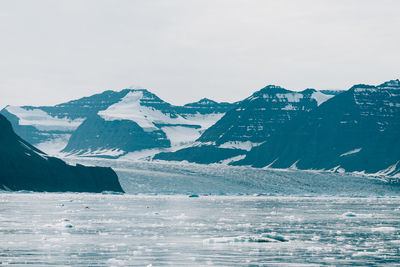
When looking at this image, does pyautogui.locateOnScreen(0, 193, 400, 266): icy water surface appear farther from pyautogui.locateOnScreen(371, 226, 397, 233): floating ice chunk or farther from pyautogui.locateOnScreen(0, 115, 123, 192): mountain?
pyautogui.locateOnScreen(0, 115, 123, 192): mountain

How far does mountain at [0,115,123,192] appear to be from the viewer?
173 metres

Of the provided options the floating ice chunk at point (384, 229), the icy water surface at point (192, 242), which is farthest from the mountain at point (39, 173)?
the floating ice chunk at point (384, 229)

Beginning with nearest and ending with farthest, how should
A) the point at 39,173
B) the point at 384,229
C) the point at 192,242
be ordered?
the point at 192,242, the point at 384,229, the point at 39,173

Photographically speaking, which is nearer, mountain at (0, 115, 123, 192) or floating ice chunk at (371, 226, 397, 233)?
floating ice chunk at (371, 226, 397, 233)

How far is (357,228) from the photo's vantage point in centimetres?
6669

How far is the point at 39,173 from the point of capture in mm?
179500

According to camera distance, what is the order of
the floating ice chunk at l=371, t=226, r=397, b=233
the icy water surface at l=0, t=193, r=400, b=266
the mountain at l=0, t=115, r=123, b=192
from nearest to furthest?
1. the icy water surface at l=0, t=193, r=400, b=266
2. the floating ice chunk at l=371, t=226, r=397, b=233
3. the mountain at l=0, t=115, r=123, b=192

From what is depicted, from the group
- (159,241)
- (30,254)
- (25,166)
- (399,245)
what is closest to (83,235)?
(159,241)

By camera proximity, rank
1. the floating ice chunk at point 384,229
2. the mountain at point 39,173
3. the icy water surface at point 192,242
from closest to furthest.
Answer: the icy water surface at point 192,242 → the floating ice chunk at point 384,229 → the mountain at point 39,173

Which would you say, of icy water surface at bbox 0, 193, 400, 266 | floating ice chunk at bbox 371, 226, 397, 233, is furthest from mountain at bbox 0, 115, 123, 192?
floating ice chunk at bbox 371, 226, 397, 233

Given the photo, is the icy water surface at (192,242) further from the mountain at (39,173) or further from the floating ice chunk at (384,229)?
the mountain at (39,173)

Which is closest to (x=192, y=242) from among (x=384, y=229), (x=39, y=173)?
(x=384, y=229)

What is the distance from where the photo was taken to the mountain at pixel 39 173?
172875 millimetres

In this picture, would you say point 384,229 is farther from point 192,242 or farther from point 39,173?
point 39,173
